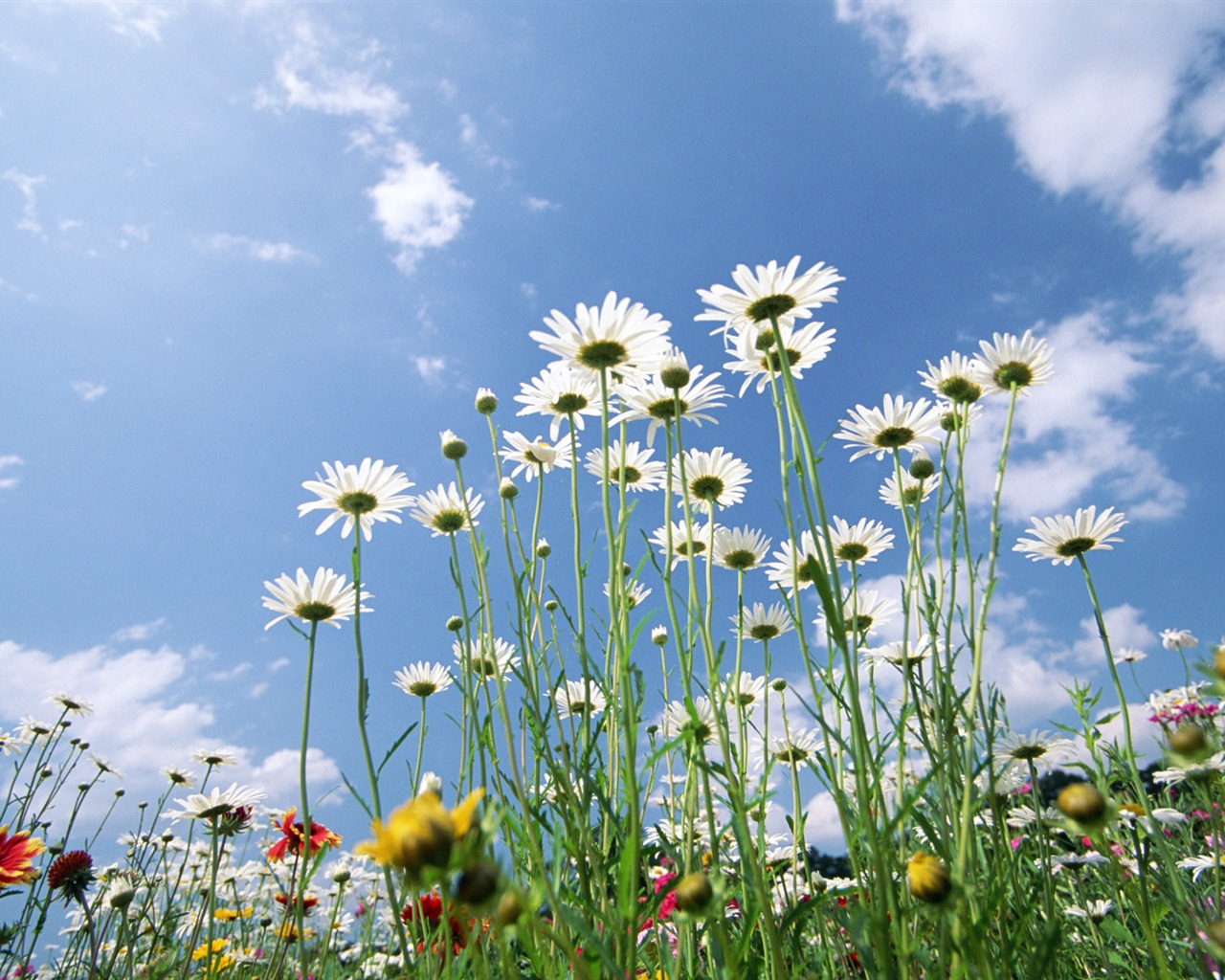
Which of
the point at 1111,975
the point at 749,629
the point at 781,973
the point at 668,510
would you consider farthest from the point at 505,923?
the point at 749,629

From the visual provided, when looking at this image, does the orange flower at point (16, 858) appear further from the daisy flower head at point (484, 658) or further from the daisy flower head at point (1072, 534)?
the daisy flower head at point (1072, 534)

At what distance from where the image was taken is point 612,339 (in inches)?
68.1

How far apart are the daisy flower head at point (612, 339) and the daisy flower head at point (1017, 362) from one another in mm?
966

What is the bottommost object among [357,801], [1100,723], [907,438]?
[357,801]

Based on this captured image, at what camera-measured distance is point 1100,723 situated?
6.92 ft

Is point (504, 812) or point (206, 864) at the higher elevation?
point (206, 864)

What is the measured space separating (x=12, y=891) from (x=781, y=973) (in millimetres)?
2638

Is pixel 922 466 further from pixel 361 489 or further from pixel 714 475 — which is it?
pixel 361 489

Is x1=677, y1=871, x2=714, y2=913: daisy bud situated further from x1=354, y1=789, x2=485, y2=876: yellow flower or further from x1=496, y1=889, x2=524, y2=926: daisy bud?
x1=354, y1=789, x2=485, y2=876: yellow flower

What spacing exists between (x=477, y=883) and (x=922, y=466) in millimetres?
1959

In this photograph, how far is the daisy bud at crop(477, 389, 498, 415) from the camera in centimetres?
228

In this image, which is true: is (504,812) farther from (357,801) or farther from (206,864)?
(206,864)

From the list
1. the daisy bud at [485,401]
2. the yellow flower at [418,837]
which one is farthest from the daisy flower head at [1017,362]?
the yellow flower at [418,837]

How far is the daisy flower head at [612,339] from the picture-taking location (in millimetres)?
1698
